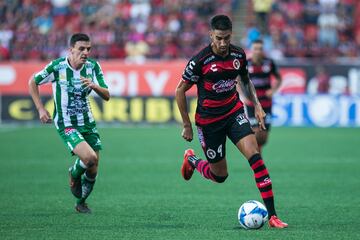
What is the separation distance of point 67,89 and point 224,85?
2.03m

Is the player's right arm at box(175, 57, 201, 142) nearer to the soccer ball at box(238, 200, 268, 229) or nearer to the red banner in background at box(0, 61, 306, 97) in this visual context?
the soccer ball at box(238, 200, 268, 229)

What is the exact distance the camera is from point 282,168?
53.5 feet

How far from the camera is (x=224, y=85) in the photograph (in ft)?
32.2

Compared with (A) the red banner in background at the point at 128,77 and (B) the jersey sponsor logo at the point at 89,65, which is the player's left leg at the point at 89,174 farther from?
(A) the red banner in background at the point at 128,77

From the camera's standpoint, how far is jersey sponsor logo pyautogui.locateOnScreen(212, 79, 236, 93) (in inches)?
385

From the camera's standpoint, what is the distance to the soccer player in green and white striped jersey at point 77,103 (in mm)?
10383

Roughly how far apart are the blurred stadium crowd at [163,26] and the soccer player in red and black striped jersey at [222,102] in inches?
707

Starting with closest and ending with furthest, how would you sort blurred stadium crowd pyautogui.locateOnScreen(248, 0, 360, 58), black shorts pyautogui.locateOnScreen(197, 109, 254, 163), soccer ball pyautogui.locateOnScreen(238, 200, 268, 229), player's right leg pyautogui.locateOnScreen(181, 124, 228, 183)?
soccer ball pyautogui.locateOnScreen(238, 200, 268, 229) < black shorts pyautogui.locateOnScreen(197, 109, 254, 163) < player's right leg pyautogui.locateOnScreen(181, 124, 228, 183) < blurred stadium crowd pyautogui.locateOnScreen(248, 0, 360, 58)

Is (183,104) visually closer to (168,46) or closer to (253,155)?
(253,155)

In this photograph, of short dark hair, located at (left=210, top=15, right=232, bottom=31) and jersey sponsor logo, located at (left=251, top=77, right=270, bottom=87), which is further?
jersey sponsor logo, located at (left=251, top=77, right=270, bottom=87)

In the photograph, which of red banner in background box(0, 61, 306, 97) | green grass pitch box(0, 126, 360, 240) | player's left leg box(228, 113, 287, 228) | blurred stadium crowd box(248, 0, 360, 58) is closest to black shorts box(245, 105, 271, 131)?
green grass pitch box(0, 126, 360, 240)

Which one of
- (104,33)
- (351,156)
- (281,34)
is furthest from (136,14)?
(351,156)

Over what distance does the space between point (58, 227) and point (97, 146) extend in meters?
1.58

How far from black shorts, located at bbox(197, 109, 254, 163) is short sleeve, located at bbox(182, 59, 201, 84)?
0.61 m
